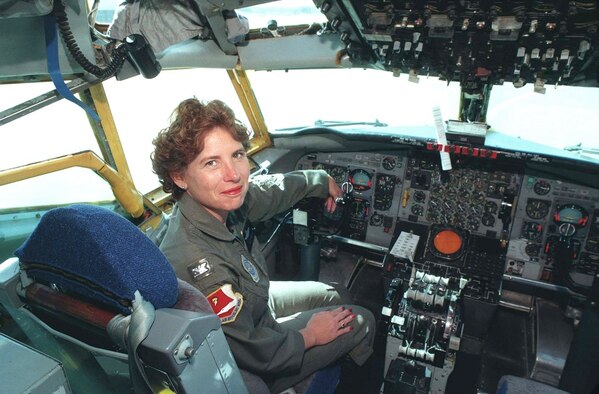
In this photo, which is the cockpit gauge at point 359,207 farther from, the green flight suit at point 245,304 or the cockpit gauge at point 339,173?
the green flight suit at point 245,304

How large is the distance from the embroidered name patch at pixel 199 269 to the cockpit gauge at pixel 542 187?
233 centimetres

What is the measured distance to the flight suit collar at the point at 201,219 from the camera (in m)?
1.63

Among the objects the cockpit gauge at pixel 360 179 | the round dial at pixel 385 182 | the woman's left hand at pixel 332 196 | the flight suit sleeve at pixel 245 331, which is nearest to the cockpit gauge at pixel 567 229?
the round dial at pixel 385 182

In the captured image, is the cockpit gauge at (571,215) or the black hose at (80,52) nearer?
the black hose at (80,52)

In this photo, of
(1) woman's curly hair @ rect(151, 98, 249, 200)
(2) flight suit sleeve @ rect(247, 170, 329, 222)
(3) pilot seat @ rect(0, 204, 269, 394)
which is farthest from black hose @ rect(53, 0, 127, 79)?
(3) pilot seat @ rect(0, 204, 269, 394)

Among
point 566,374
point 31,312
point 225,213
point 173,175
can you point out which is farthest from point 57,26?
point 566,374

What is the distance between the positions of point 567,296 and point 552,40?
205 centimetres

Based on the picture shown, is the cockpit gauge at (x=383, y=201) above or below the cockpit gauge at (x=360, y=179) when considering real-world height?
below

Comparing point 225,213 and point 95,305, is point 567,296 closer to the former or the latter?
point 225,213

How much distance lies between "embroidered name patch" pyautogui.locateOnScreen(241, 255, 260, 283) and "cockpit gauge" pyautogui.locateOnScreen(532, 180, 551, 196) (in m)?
2.07

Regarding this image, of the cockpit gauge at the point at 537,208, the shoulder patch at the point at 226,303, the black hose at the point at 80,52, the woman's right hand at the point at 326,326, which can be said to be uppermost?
the black hose at the point at 80,52

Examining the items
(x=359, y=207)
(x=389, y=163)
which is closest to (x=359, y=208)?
(x=359, y=207)

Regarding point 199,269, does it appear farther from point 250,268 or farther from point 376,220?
point 376,220

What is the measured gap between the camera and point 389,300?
2.24 m
